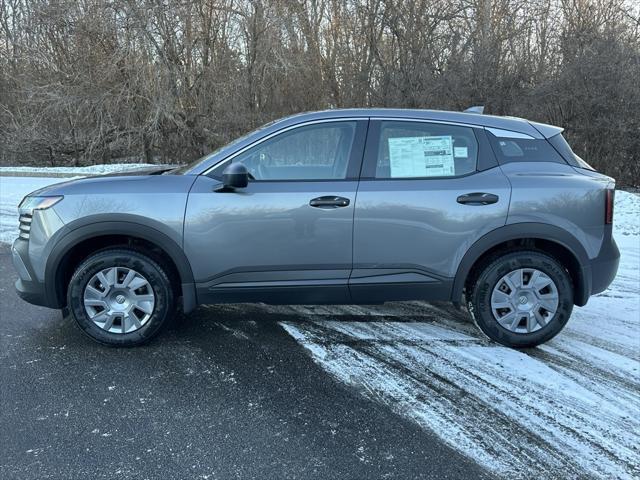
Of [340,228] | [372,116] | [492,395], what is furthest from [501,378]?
[372,116]

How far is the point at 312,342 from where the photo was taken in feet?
13.3

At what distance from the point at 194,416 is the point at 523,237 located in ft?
8.59

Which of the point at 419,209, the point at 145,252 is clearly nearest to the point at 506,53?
the point at 419,209

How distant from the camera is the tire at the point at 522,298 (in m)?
3.93

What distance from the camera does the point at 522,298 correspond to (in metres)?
3.97

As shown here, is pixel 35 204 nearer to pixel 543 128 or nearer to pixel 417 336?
pixel 417 336

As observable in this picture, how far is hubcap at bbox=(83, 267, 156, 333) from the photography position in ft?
12.6

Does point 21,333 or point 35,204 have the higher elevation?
point 35,204

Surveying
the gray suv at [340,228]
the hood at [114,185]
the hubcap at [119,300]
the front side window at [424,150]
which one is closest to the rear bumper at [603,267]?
the gray suv at [340,228]

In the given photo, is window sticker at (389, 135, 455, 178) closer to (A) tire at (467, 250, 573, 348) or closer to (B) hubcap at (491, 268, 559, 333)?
(A) tire at (467, 250, 573, 348)

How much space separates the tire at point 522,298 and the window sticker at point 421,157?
828mm

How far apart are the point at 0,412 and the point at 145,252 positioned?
1.39m

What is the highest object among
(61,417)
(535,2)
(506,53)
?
(535,2)

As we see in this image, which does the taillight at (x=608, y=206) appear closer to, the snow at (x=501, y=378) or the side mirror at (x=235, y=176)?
the snow at (x=501, y=378)
